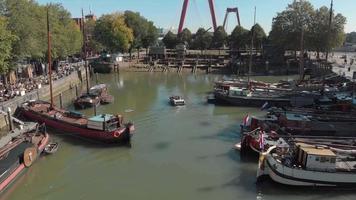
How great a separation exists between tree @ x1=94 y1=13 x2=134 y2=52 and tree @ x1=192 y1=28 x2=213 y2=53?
22.1 metres

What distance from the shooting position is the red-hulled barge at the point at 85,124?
37906mm

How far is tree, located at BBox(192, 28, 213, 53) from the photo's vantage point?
427 ft

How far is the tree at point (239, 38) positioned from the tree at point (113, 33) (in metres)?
29.5

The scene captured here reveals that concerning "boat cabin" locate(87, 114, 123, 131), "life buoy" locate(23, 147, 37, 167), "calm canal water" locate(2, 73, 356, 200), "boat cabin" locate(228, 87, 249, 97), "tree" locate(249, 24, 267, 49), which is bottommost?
"calm canal water" locate(2, 73, 356, 200)

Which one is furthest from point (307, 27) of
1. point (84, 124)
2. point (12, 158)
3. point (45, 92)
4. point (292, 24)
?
point (12, 158)

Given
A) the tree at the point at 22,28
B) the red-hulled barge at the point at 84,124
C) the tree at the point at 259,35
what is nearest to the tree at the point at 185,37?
the tree at the point at 259,35

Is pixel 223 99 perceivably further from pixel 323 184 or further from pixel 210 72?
pixel 210 72

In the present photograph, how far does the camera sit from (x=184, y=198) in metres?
27.5

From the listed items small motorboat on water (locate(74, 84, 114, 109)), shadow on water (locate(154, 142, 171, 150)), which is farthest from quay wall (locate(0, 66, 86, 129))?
shadow on water (locate(154, 142, 171, 150))

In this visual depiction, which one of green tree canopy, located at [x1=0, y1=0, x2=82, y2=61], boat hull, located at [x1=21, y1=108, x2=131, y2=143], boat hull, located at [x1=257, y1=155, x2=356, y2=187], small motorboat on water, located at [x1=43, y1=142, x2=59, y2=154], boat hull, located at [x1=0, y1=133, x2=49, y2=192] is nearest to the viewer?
boat hull, located at [x1=257, y1=155, x2=356, y2=187]

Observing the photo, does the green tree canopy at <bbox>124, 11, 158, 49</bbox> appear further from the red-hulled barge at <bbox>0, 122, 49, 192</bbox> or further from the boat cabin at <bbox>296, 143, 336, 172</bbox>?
the boat cabin at <bbox>296, 143, 336, 172</bbox>

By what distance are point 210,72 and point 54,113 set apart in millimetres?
64618

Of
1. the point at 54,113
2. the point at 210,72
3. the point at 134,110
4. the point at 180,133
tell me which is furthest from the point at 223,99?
the point at 210,72

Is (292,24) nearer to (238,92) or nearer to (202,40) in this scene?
(202,40)
